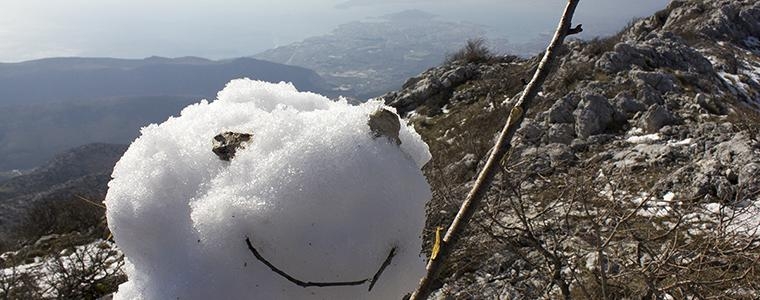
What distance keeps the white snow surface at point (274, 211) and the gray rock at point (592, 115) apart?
10413 mm

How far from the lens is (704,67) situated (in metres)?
14.4

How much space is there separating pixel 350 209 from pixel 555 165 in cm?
868

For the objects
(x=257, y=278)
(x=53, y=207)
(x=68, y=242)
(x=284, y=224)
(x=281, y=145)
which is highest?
(x=281, y=145)

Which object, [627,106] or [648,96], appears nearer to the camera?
[627,106]

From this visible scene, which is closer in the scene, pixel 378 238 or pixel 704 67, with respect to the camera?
pixel 378 238

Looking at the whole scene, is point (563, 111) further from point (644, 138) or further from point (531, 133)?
point (644, 138)

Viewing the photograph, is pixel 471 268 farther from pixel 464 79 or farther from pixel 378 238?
pixel 464 79

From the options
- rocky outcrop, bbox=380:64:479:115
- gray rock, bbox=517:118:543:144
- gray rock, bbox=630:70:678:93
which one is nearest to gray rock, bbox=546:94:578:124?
gray rock, bbox=517:118:543:144

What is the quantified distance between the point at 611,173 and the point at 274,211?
559 cm

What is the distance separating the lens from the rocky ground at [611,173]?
4.16m

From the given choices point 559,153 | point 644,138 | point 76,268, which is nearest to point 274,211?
point 76,268

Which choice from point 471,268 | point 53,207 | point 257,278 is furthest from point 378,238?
point 53,207

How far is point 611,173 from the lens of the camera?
5500mm

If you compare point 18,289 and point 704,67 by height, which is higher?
point 704,67
